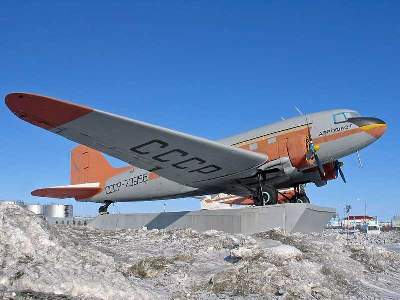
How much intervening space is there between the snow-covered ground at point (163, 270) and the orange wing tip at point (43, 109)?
11.8 feet

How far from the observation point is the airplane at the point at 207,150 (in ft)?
38.6

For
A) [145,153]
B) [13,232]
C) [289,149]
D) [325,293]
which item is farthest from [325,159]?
[13,232]

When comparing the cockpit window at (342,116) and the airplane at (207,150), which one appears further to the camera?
the cockpit window at (342,116)

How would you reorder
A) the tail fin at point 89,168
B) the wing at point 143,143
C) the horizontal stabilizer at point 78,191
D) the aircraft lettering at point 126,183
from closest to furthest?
the wing at point 143,143
the aircraft lettering at point 126,183
the horizontal stabilizer at point 78,191
the tail fin at point 89,168

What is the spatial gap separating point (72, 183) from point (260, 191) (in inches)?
479

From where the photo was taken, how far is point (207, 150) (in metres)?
14.4

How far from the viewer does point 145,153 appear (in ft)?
47.2

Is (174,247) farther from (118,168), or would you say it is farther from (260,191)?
(118,168)

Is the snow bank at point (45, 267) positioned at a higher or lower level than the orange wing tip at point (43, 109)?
lower

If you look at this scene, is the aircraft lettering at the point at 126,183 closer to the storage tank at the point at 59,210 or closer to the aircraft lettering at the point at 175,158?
the aircraft lettering at the point at 175,158

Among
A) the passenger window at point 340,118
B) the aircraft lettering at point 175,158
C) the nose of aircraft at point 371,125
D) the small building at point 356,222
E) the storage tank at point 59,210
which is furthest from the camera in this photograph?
the small building at point 356,222

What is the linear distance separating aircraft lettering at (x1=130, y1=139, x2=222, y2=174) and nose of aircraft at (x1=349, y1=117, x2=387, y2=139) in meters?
5.71

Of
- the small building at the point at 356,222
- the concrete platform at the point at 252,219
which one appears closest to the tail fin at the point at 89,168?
the concrete platform at the point at 252,219

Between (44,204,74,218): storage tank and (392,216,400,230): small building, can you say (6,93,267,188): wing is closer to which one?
(44,204,74,218): storage tank
